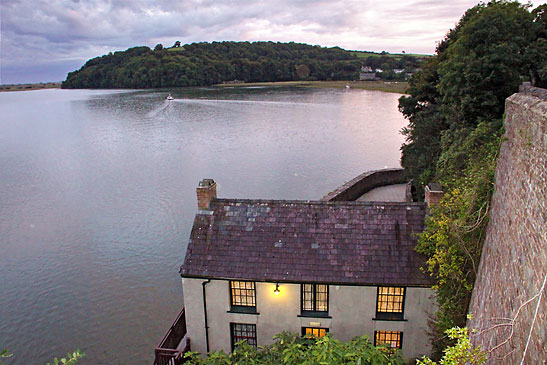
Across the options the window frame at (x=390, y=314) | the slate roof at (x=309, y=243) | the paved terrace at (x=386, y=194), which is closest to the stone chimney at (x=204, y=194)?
the slate roof at (x=309, y=243)

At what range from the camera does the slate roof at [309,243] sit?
12.1 metres

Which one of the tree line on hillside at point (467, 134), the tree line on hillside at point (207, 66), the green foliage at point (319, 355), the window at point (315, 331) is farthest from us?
the tree line on hillside at point (207, 66)

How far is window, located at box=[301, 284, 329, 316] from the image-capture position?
12.4 meters

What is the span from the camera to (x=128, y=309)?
18.7m

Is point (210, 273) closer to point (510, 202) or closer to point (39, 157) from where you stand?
point (510, 202)

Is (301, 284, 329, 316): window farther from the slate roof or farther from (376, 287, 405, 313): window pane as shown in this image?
(376, 287, 405, 313): window pane

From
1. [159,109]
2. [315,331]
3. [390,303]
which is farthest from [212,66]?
[390,303]

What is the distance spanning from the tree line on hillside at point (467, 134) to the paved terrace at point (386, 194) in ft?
7.89

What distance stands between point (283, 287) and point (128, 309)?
9.97 m

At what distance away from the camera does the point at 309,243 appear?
12.8m

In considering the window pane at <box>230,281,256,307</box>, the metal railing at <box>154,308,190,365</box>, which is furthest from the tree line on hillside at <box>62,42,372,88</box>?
the window pane at <box>230,281,256,307</box>

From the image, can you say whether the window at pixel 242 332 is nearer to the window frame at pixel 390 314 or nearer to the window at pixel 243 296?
the window at pixel 243 296

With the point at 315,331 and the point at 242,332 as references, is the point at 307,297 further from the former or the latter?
the point at 242,332

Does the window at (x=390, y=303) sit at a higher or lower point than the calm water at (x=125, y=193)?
higher
